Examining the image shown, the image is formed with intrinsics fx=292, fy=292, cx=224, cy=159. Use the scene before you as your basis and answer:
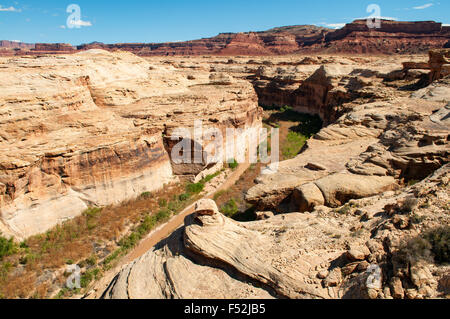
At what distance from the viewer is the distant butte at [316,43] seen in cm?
8106

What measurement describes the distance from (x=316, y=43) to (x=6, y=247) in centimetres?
11010

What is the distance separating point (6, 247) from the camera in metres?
10.8

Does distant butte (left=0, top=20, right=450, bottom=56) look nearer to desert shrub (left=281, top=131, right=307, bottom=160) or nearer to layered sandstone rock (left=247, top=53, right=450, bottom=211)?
desert shrub (left=281, top=131, right=307, bottom=160)

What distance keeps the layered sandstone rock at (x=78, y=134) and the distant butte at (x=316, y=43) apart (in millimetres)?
80877

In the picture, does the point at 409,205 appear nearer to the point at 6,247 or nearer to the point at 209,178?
the point at 209,178

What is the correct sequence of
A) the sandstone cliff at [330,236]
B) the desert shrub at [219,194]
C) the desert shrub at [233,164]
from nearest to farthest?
the sandstone cliff at [330,236] < the desert shrub at [219,194] < the desert shrub at [233,164]

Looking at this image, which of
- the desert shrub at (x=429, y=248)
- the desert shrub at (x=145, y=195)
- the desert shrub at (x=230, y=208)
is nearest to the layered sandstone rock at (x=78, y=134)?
the desert shrub at (x=145, y=195)

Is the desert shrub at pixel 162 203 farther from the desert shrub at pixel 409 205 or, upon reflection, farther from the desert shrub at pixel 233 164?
the desert shrub at pixel 409 205

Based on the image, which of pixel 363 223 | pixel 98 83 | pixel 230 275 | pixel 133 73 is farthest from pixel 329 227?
pixel 133 73

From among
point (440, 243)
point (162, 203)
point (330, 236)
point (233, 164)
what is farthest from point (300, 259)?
point (233, 164)

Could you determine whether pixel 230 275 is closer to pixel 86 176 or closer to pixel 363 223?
pixel 363 223

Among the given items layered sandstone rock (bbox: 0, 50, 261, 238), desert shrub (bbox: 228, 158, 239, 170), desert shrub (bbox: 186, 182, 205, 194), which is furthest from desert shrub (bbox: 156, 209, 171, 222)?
desert shrub (bbox: 228, 158, 239, 170)

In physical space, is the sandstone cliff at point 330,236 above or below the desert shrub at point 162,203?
above

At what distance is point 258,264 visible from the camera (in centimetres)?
675
